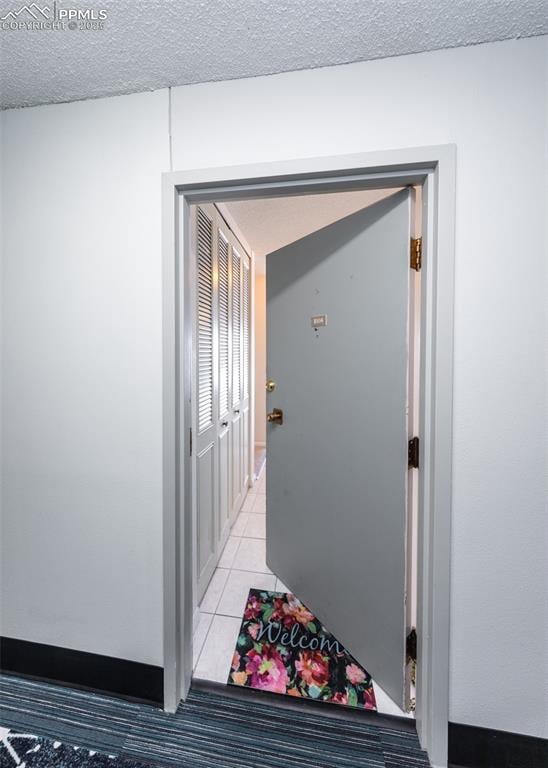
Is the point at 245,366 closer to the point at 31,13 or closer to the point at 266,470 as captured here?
the point at 266,470

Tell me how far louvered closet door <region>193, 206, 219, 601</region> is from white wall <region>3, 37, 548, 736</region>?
37cm

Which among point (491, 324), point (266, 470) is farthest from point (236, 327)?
point (491, 324)

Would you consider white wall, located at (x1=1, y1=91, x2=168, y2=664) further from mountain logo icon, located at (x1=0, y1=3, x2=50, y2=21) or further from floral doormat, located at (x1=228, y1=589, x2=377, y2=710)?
floral doormat, located at (x1=228, y1=589, x2=377, y2=710)

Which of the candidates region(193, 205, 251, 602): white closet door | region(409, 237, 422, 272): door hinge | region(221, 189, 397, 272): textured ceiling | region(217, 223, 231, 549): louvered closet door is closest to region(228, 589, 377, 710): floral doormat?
region(193, 205, 251, 602): white closet door

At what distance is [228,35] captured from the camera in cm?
94

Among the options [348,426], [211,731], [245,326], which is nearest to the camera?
[211,731]

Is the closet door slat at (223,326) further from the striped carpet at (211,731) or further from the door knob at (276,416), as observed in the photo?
the striped carpet at (211,731)

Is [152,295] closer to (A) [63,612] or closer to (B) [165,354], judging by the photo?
(B) [165,354]

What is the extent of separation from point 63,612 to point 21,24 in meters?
2.00

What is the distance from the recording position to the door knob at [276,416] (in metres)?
1.79

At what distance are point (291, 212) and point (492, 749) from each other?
2662 mm

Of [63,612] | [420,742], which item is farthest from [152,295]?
[420,742]

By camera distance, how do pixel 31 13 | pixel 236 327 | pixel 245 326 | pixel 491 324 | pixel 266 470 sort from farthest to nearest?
pixel 245 326
pixel 236 327
pixel 266 470
pixel 491 324
pixel 31 13

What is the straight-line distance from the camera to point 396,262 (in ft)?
3.86
